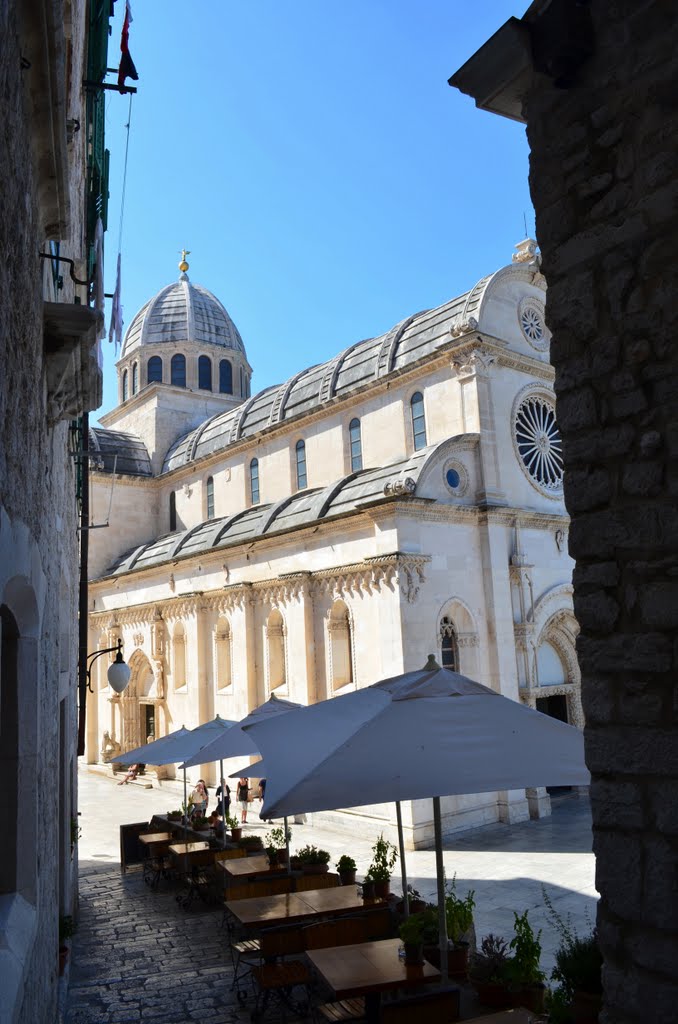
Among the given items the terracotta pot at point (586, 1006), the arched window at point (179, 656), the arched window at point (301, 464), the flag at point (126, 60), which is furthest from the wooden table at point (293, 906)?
the arched window at point (301, 464)

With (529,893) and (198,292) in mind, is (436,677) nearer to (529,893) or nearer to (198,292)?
(529,893)

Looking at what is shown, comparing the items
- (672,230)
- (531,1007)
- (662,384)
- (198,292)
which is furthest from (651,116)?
(198,292)

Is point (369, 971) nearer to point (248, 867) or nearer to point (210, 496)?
point (248, 867)

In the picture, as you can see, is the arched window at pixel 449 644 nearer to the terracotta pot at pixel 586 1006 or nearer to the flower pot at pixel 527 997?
the flower pot at pixel 527 997

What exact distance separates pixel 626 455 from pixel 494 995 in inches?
185

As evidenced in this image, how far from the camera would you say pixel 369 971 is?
6.76 meters

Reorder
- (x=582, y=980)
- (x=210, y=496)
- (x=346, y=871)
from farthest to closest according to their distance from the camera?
(x=210, y=496)
(x=346, y=871)
(x=582, y=980)

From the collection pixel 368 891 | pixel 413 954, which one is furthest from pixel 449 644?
pixel 413 954

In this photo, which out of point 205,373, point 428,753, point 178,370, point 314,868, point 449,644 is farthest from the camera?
point 205,373

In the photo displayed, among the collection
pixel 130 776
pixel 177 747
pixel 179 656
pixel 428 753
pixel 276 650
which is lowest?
pixel 130 776

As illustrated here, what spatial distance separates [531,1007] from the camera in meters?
6.29

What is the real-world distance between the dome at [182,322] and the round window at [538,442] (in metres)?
22.6

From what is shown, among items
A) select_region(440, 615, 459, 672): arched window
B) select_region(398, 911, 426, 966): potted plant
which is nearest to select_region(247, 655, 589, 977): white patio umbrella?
select_region(398, 911, 426, 966): potted plant

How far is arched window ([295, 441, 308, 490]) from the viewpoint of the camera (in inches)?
1134
